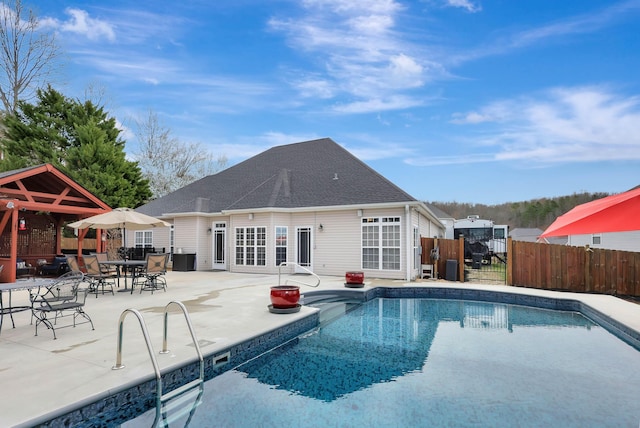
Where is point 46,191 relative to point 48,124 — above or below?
below

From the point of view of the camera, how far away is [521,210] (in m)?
55.0

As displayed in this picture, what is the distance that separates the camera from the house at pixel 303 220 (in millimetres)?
13195

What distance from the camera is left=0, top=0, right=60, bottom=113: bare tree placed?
2006 cm

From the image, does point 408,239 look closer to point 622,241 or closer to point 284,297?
point 284,297

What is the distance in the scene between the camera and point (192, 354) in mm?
4496

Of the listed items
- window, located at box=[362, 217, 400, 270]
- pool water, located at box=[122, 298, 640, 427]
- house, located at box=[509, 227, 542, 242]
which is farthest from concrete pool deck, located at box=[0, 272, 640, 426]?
house, located at box=[509, 227, 542, 242]

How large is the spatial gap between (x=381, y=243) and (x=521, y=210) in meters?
50.3

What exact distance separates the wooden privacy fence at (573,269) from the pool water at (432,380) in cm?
406

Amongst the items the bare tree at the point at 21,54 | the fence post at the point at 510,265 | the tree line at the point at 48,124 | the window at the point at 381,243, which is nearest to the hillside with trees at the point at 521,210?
the window at the point at 381,243

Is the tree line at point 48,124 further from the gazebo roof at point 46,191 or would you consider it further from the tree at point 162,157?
the gazebo roof at point 46,191

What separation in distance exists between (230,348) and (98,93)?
24.3 m

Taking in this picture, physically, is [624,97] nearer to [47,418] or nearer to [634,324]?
[634,324]

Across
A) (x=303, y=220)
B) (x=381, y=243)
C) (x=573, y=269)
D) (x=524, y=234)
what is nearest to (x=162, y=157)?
(x=303, y=220)

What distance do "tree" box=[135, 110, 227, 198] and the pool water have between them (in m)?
23.7
